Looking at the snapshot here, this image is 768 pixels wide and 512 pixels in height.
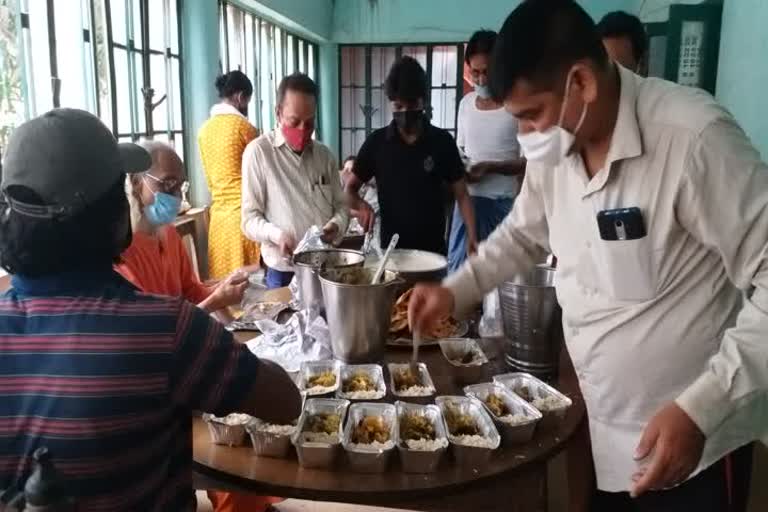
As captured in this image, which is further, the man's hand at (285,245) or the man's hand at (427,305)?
the man's hand at (285,245)

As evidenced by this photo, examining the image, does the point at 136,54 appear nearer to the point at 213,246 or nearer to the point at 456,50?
the point at 213,246

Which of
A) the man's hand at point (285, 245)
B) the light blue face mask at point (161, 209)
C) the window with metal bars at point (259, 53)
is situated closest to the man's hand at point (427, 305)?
the light blue face mask at point (161, 209)

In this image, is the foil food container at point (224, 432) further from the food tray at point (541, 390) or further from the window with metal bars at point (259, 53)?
the window with metal bars at point (259, 53)

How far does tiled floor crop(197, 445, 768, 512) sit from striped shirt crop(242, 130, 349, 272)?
2.94 feet

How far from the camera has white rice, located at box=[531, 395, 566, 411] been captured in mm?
1235

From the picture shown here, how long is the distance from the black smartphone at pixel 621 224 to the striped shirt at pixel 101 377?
0.64 meters

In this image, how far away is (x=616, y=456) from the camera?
1140mm

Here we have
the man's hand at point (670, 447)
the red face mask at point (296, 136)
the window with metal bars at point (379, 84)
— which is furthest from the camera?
the window with metal bars at point (379, 84)

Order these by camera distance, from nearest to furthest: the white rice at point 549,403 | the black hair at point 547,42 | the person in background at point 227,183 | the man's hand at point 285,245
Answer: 1. the black hair at point 547,42
2. the white rice at point 549,403
3. the man's hand at point 285,245
4. the person in background at point 227,183

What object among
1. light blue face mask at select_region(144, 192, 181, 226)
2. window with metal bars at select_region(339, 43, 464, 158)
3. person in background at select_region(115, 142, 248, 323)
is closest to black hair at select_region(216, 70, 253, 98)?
person in background at select_region(115, 142, 248, 323)

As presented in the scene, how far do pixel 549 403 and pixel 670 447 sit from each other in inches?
17.1

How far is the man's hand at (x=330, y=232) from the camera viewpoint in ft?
7.48

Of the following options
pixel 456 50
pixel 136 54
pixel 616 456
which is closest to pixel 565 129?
pixel 616 456

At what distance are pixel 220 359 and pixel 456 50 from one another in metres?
6.42
